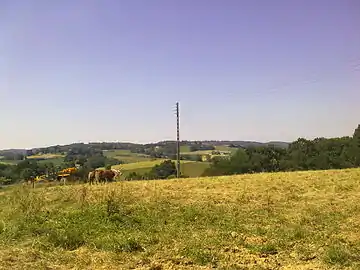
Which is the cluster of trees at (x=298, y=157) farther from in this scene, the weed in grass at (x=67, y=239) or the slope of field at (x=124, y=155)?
the weed in grass at (x=67, y=239)

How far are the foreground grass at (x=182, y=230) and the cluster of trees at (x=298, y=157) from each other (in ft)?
99.3

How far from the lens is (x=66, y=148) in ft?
216

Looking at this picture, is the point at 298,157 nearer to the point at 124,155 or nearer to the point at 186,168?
the point at 186,168

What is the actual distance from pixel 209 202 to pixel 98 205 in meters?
3.02

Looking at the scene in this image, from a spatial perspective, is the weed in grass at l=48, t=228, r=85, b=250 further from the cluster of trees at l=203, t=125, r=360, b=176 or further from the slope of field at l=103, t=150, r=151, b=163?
the slope of field at l=103, t=150, r=151, b=163

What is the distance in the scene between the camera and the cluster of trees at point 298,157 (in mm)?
43906

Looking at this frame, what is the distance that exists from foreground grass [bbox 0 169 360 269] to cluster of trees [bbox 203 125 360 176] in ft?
99.3

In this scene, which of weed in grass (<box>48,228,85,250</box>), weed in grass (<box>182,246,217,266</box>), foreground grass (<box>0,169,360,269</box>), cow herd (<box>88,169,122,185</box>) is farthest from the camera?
cow herd (<box>88,169,122,185</box>)

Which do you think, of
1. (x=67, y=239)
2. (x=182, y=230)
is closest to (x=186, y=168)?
(x=182, y=230)

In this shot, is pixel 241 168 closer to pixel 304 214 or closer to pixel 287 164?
pixel 287 164

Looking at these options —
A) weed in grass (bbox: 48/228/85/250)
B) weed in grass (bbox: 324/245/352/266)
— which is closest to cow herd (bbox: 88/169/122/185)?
weed in grass (bbox: 48/228/85/250)

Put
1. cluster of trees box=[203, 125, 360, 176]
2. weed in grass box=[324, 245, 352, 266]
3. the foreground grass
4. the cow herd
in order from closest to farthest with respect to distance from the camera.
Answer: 1. weed in grass box=[324, 245, 352, 266]
2. the foreground grass
3. the cow herd
4. cluster of trees box=[203, 125, 360, 176]

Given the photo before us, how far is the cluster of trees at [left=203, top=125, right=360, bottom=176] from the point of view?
4391 centimetres

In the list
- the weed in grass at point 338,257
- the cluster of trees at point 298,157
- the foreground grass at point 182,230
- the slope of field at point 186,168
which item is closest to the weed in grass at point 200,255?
the foreground grass at point 182,230
